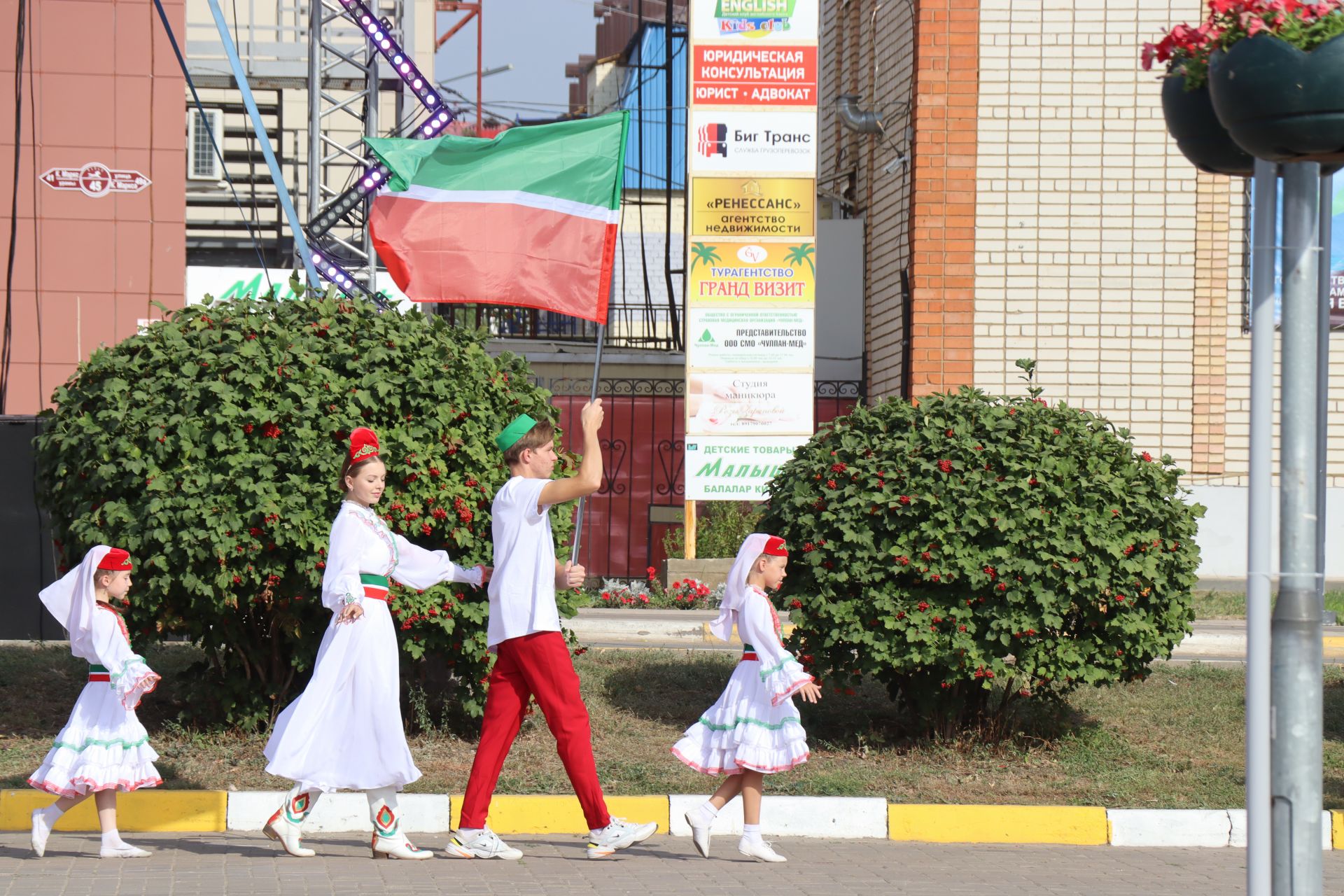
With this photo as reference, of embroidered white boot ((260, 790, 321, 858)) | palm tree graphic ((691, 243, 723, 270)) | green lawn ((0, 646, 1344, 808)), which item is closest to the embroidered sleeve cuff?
embroidered white boot ((260, 790, 321, 858))

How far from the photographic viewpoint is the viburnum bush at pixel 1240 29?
3826 millimetres

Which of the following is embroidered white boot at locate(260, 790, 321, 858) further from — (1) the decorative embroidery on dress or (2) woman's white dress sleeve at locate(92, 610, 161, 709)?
(1) the decorative embroidery on dress

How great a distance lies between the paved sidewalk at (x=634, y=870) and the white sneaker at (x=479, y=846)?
0.15 ft

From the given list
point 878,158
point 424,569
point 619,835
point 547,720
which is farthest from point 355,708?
point 878,158

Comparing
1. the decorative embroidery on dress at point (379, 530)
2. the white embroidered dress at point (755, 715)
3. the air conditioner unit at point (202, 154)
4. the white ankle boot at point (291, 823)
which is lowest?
the white ankle boot at point (291, 823)

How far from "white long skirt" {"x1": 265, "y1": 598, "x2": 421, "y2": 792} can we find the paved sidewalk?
15.0 inches

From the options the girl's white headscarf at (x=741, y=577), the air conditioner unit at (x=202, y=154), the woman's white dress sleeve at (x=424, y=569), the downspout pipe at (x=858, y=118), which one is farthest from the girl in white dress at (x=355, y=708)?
the air conditioner unit at (x=202, y=154)

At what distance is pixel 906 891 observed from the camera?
20.2 ft

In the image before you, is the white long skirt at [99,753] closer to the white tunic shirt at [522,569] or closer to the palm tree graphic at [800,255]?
the white tunic shirt at [522,569]

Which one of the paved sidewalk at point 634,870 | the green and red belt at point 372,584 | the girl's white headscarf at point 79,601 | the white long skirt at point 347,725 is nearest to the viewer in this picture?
the paved sidewalk at point 634,870

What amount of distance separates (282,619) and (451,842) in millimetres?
2139

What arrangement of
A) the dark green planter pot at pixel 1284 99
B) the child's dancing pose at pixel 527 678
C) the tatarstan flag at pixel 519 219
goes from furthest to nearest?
1. the tatarstan flag at pixel 519 219
2. the child's dancing pose at pixel 527 678
3. the dark green planter pot at pixel 1284 99

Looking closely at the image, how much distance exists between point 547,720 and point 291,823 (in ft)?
3.78

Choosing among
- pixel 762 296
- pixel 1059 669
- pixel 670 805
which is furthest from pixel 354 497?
pixel 762 296
